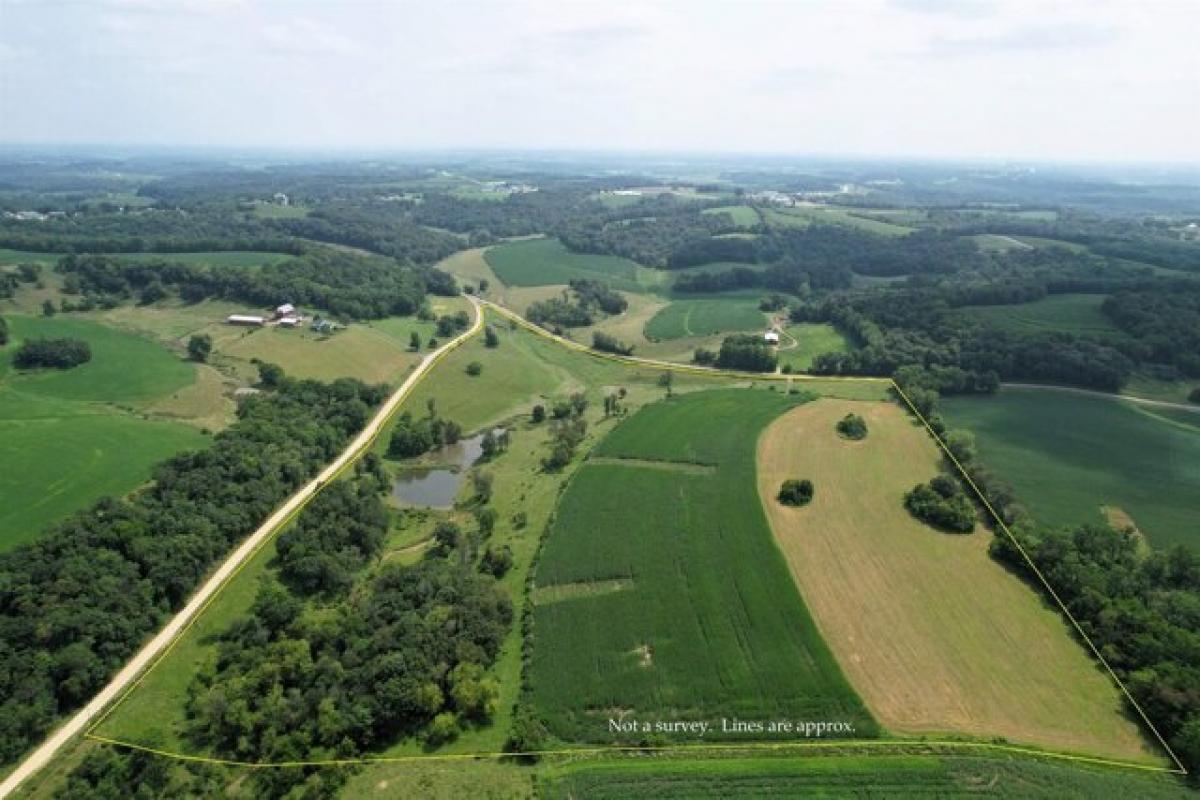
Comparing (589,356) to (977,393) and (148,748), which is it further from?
(148,748)

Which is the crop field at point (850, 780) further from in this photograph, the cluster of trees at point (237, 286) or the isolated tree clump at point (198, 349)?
the cluster of trees at point (237, 286)

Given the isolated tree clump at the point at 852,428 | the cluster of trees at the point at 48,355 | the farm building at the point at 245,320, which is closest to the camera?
the isolated tree clump at the point at 852,428

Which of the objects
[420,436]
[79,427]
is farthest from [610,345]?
[79,427]

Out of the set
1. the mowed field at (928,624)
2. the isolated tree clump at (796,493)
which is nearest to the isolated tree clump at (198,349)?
the mowed field at (928,624)

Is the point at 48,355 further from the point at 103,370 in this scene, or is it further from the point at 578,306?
the point at 578,306

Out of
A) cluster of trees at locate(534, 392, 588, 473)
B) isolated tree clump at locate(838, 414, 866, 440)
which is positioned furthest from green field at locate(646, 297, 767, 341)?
isolated tree clump at locate(838, 414, 866, 440)

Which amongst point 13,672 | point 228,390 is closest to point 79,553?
point 13,672

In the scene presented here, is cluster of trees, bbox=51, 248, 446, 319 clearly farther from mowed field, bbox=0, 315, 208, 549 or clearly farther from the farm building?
mowed field, bbox=0, 315, 208, 549
